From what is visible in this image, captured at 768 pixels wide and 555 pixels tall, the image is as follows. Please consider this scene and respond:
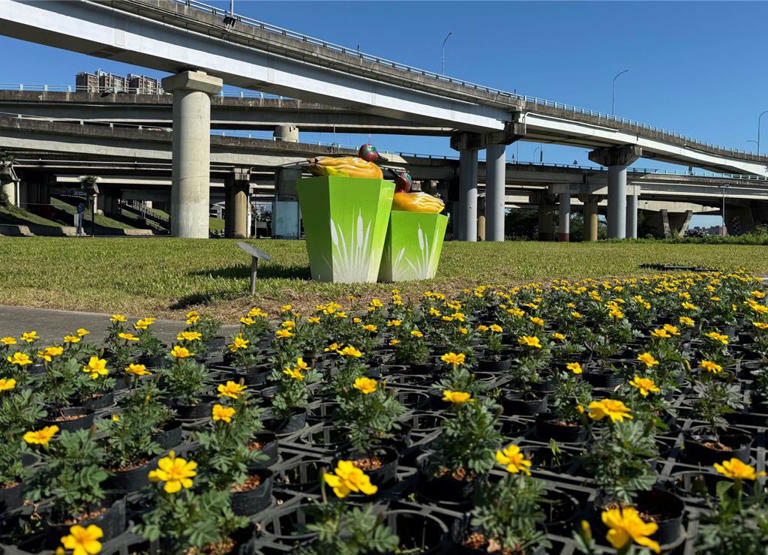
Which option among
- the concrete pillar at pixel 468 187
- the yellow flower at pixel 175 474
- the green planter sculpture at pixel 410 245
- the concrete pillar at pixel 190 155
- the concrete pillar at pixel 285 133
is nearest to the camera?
the yellow flower at pixel 175 474

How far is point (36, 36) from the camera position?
2392 cm

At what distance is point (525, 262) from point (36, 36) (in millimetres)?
21617

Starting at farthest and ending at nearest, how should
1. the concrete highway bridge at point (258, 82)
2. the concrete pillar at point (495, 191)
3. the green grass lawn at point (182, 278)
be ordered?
the concrete pillar at point (495, 191), the concrete highway bridge at point (258, 82), the green grass lawn at point (182, 278)

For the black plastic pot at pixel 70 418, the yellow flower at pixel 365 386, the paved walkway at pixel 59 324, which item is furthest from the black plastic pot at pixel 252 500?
the paved walkway at pixel 59 324

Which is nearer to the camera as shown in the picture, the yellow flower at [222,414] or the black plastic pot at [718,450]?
the yellow flower at [222,414]

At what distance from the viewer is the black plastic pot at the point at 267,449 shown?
8.95ft

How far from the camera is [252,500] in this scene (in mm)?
2303

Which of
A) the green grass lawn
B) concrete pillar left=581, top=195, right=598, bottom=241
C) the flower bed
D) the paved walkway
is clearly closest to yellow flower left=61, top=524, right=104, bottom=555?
the flower bed

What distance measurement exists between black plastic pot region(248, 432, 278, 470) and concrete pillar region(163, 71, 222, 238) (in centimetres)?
2764

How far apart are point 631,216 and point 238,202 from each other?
4414 cm

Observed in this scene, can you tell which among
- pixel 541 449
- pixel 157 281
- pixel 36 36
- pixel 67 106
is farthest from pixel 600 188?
pixel 541 449

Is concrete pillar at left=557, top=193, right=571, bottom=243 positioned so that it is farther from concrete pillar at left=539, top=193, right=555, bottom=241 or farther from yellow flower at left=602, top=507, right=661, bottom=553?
yellow flower at left=602, top=507, right=661, bottom=553

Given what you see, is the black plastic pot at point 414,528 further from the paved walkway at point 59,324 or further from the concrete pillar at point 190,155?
the concrete pillar at point 190,155

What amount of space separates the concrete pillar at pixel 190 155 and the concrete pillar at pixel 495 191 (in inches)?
956
